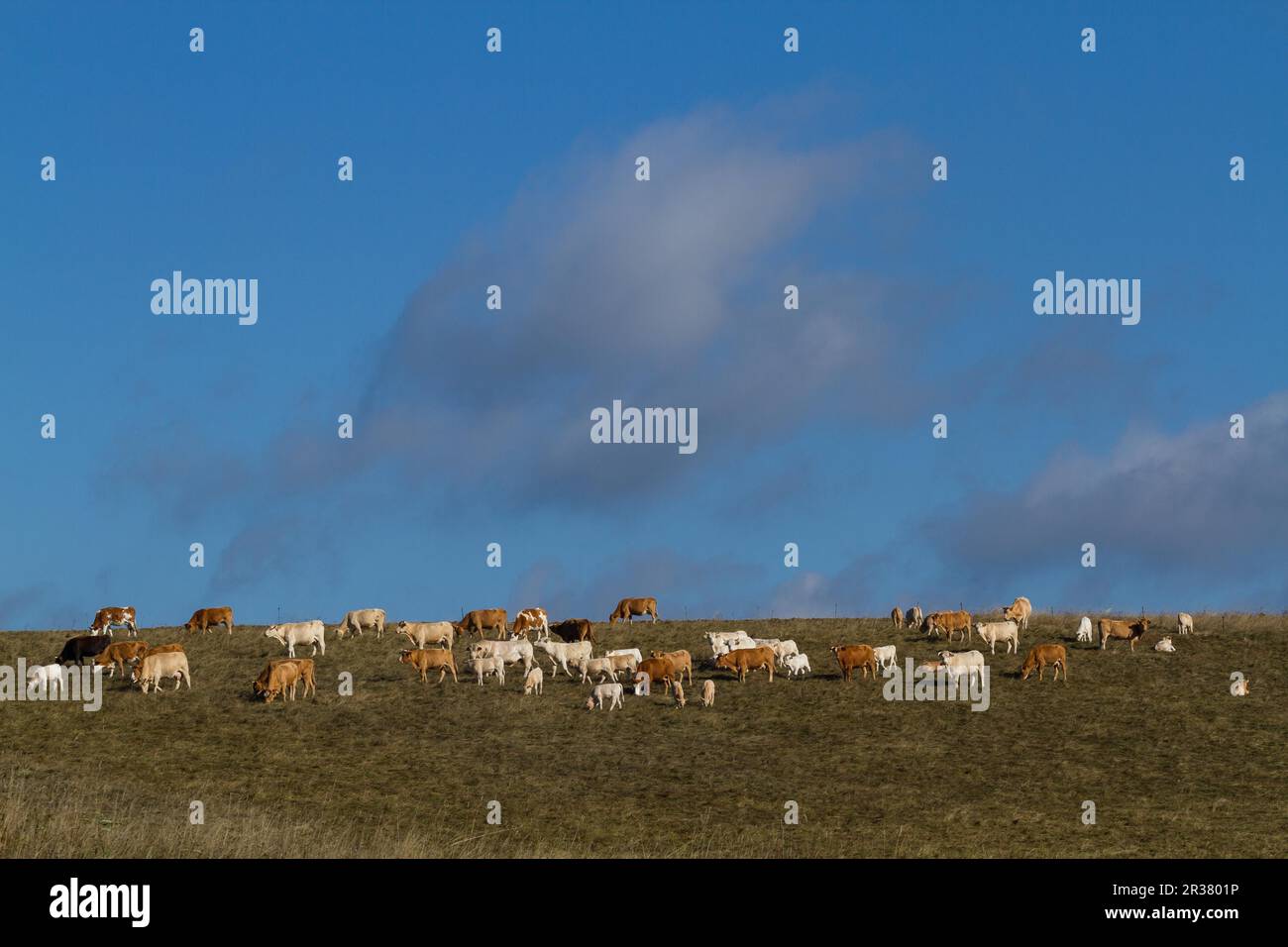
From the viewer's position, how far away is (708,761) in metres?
38.1

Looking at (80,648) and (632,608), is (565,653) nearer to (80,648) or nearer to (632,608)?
(632,608)

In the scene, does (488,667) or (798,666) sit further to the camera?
(488,667)

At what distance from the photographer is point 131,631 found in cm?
5709

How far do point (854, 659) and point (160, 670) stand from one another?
2425 cm

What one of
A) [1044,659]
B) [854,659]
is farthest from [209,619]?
[1044,659]

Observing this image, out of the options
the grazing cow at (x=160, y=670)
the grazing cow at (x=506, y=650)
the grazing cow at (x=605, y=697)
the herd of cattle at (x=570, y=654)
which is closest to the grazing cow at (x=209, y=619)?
the herd of cattle at (x=570, y=654)

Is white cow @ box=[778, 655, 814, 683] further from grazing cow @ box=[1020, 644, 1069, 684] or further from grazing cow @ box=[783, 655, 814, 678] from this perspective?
grazing cow @ box=[1020, 644, 1069, 684]

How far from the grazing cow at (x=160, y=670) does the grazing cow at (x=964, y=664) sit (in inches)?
1032

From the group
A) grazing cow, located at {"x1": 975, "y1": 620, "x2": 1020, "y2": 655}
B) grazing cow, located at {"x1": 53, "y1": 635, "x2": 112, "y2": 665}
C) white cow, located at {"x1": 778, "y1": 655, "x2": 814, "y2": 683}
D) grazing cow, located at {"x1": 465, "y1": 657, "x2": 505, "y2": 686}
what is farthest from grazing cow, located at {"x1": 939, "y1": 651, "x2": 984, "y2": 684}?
grazing cow, located at {"x1": 53, "y1": 635, "x2": 112, "y2": 665}

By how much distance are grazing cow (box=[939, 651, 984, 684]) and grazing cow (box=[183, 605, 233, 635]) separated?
2976cm

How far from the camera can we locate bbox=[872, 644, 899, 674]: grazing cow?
4747 centimetres
